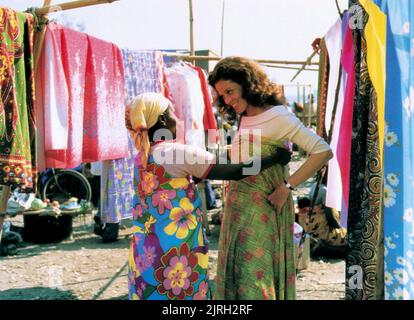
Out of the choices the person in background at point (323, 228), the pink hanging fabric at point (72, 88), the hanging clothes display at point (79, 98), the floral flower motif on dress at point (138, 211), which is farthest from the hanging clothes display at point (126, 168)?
the floral flower motif on dress at point (138, 211)

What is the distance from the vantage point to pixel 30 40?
2.62m

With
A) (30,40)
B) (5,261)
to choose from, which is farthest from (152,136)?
(5,261)

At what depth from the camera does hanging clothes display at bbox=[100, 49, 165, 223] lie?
4449mm

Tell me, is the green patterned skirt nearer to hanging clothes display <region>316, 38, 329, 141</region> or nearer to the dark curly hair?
the dark curly hair

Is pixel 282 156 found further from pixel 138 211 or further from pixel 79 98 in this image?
pixel 79 98

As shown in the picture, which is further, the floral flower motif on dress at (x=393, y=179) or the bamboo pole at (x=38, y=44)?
the bamboo pole at (x=38, y=44)

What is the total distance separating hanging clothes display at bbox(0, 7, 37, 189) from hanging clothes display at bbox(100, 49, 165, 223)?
5.95 feet

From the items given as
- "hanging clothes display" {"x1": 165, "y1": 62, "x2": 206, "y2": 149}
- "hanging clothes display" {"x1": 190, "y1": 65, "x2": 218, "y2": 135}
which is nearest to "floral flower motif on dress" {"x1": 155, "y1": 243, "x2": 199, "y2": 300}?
"hanging clothes display" {"x1": 165, "y1": 62, "x2": 206, "y2": 149}

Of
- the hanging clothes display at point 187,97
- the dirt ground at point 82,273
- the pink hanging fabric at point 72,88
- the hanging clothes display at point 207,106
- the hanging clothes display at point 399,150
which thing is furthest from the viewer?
the hanging clothes display at point 207,106

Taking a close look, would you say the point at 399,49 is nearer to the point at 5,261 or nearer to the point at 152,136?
the point at 152,136

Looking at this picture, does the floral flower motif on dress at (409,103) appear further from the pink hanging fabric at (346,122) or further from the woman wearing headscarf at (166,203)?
the woman wearing headscarf at (166,203)

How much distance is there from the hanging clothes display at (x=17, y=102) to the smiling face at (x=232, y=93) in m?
1.07

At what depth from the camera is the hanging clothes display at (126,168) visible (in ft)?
14.6
